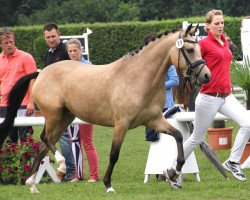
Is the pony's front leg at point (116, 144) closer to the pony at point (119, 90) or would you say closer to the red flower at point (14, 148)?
the pony at point (119, 90)

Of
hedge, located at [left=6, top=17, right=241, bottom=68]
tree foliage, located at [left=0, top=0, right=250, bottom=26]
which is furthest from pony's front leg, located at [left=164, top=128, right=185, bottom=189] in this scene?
tree foliage, located at [left=0, top=0, right=250, bottom=26]

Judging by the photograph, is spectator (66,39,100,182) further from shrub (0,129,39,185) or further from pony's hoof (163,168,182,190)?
pony's hoof (163,168,182,190)

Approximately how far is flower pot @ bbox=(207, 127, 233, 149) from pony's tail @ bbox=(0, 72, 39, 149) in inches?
189

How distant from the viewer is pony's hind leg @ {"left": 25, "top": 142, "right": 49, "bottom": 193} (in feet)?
36.4

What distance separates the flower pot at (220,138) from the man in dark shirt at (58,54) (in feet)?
12.4

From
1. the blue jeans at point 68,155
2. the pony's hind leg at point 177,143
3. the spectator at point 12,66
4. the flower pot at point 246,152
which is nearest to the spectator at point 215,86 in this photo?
the pony's hind leg at point 177,143

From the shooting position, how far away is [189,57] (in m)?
10.4

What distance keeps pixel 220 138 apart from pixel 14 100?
505 centimetres

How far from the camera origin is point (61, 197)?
10422mm

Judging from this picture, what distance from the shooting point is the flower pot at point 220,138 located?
15680 mm

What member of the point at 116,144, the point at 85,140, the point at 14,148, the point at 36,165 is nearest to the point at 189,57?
the point at 116,144

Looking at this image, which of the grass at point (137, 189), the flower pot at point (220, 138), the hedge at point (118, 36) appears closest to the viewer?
the grass at point (137, 189)

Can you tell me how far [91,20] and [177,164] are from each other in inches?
1447

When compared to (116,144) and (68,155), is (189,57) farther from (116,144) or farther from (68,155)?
(68,155)
